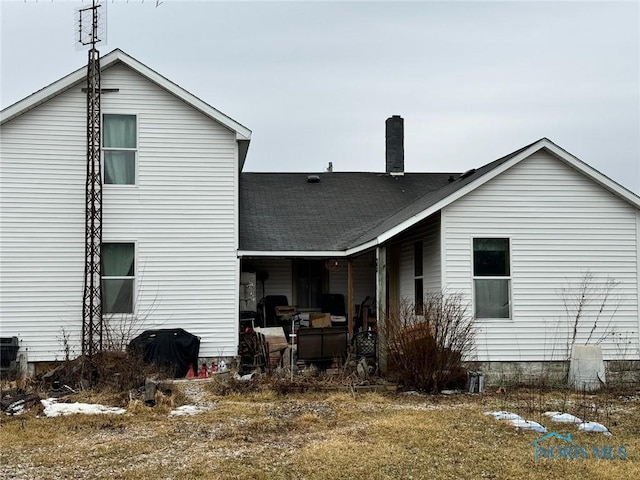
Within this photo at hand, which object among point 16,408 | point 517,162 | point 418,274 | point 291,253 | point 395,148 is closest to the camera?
point 16,408

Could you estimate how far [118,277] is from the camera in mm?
14078

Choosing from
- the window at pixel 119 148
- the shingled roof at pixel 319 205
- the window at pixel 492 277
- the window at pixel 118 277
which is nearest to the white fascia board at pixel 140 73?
the window at pixel 119 148

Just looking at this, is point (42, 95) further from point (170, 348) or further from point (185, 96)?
point (170, 348)

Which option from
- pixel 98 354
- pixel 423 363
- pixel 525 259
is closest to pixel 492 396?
pixel 423 363

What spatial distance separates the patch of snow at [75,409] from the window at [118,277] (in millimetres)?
3838

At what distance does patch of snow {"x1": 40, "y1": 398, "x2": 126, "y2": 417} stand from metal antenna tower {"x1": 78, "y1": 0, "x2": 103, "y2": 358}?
10.2 ft

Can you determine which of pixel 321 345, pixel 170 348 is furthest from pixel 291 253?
pixel 170 348

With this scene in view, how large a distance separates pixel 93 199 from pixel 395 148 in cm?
1115

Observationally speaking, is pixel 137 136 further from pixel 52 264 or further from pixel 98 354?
pixel 98 354

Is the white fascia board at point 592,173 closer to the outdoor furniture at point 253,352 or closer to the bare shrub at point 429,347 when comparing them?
the bare shrub at point 429,347

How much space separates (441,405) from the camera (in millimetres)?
10242

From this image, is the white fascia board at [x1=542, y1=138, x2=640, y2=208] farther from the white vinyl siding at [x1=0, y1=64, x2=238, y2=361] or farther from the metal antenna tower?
the metal antenna tower

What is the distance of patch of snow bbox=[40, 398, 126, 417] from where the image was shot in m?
9.66

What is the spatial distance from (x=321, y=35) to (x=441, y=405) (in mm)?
7401
